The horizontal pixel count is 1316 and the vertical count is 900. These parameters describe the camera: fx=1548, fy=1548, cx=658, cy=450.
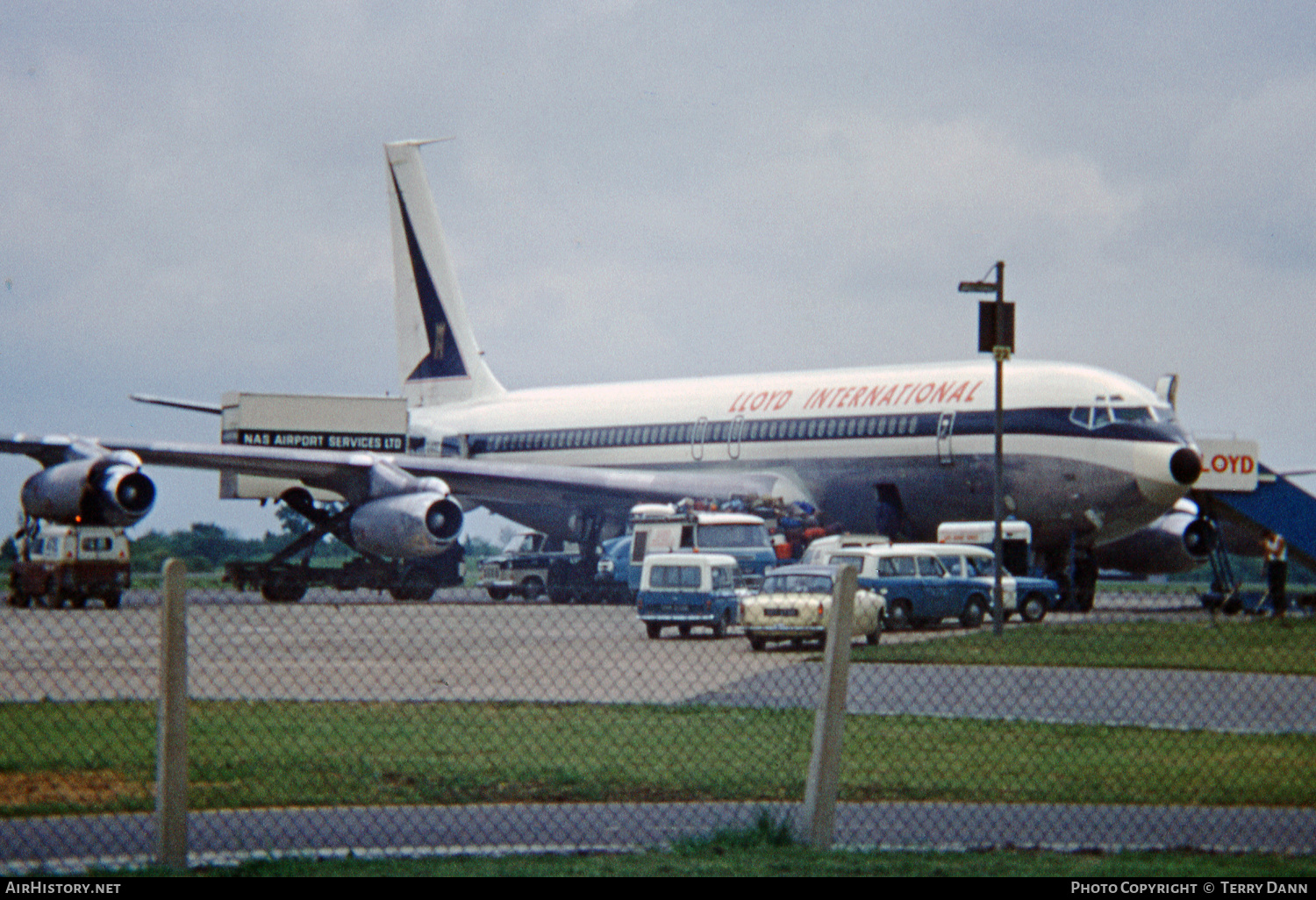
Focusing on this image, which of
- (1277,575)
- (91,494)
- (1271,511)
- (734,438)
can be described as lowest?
(1277,575)

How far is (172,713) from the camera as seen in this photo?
6664 millimetres

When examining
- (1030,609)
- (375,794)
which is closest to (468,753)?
(375,794)

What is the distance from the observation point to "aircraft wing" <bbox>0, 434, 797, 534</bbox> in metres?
33.9

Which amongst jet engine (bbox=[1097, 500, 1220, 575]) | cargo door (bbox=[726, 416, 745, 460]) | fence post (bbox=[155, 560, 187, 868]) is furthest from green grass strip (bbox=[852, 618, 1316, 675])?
fence post (bbox=[155, 560, 187, 868])

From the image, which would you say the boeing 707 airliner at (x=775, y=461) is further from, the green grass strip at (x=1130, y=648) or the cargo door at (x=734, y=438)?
the green grass strip at (x=1130, y=648)

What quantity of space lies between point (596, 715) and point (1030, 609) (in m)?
17.4

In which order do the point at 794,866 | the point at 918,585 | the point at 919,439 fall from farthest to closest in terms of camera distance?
the point at 919,439
the point at 918,585
the point at 794,866

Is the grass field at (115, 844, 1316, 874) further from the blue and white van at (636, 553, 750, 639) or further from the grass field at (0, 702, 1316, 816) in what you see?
the blue and white van at (636, 553, 750, 639)

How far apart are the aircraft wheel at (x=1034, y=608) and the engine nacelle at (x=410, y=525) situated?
12221 millimetres

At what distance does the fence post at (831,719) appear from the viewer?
717 cm

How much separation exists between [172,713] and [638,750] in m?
5.43

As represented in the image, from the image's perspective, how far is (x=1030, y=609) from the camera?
1141 inches

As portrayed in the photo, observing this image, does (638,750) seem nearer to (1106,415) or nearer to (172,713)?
(172,713)

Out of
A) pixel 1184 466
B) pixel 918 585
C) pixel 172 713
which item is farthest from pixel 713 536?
pixel 172 713
